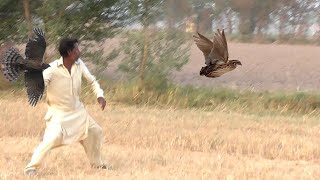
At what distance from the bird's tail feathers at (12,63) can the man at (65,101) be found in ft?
0.95

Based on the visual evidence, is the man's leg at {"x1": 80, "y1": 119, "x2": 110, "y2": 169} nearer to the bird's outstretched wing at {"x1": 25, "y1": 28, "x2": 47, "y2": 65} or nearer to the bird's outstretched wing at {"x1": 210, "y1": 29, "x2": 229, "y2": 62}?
the bird's outstretched wing at {"x1": 25, "y1": 28, "x2": 47, "y2": 65}

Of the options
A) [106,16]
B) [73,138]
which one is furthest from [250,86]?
[73,138]

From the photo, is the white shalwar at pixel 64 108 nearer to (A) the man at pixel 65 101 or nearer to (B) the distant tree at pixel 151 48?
(A) the man at pixel 65 101

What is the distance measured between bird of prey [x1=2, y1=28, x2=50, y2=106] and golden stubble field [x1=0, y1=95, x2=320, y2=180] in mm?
808

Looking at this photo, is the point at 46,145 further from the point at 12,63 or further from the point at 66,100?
the point at 12,63

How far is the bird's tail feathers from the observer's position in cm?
598

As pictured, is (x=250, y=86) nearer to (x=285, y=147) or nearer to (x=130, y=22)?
(x=130, y=22)

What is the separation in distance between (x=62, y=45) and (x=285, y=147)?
3236mm

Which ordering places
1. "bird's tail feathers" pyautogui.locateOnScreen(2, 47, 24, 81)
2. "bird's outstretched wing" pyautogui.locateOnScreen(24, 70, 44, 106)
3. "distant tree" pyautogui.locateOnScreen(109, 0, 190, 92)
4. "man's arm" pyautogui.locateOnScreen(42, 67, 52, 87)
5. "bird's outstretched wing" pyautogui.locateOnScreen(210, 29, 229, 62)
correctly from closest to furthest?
"bird's outstretched wing" pyautogui.locateOnScreen(210, 29, 229, 62), "bird's tail feathers" pyautogui.locateOnScreen(2, 47, 24, 81), "bird's outstretched wing" pyautogui.locateOnScreen(24, 70, 44, 106), "man's arm" pyautogui.locateOnScreen(42, 67, 52, 87), "distant tree" pyautogui.locateOnScreen(109, 0, 190, 92)

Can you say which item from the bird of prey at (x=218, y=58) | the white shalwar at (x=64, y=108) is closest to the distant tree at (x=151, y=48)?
the white shalwar at (x=64, y=108)

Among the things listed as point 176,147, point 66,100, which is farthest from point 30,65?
point 176,147

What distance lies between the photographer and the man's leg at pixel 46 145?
608cm

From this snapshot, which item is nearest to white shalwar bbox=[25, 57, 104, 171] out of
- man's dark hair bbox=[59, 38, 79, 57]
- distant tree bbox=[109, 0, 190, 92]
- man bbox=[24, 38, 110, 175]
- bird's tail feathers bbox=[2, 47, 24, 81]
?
man bbox=[24, 38, 110, 175]

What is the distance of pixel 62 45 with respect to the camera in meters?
6.27
